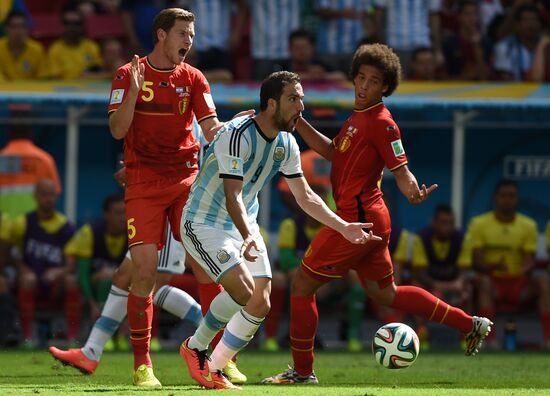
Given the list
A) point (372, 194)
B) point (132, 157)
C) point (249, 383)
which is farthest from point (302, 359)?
point (132, 157)

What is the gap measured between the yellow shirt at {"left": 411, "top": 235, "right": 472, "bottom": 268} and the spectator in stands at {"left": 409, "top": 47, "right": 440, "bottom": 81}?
6.06ft

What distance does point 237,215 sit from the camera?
780cm

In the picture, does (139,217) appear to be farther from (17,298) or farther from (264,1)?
(264,1)

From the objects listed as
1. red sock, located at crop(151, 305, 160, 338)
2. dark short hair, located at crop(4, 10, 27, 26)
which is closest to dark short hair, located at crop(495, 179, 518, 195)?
red sock, located at crop(151, 305, 160, 338)

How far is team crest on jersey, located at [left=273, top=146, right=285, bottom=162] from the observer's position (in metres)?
8.16

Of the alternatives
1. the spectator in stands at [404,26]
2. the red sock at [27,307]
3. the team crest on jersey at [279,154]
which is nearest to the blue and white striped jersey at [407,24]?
the spectator in stands at [404,26]

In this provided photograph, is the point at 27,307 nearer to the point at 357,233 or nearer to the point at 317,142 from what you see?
the point at 317,142

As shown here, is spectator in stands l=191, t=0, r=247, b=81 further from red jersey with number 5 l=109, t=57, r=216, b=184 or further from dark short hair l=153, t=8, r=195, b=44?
dark short hair l=153, t=8, r=195, b=44

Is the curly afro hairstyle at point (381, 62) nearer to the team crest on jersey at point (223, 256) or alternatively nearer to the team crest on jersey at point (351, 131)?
the team crest on jersey at point (351, 131)

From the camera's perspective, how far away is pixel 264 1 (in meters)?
15.1

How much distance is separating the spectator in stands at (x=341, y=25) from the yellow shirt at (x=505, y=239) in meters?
2.58

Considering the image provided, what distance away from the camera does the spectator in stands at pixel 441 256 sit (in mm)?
13539

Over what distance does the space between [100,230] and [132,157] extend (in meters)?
4.43

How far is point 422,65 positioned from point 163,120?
19.7 feet
